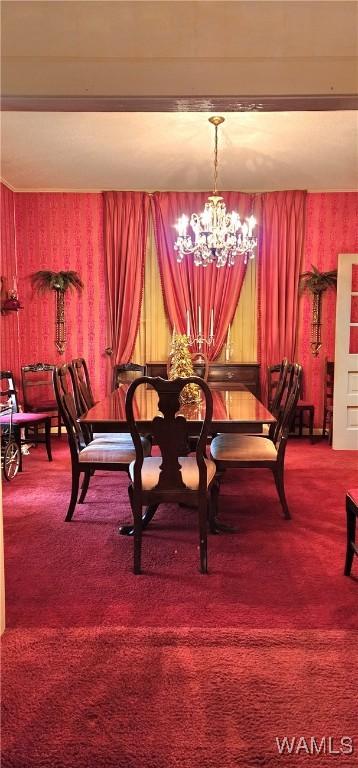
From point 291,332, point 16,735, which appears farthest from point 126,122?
point 16,735

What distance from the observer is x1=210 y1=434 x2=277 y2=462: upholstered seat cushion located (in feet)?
10.5

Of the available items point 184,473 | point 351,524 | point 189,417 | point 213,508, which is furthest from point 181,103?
point 213,508

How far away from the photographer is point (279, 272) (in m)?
5.79

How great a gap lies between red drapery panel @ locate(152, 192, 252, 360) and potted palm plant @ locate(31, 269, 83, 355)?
100 centimetres

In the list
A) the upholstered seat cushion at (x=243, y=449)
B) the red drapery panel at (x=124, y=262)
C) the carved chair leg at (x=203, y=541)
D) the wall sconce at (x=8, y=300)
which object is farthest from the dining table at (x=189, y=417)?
the red drapery panel at (x=124, y=262)

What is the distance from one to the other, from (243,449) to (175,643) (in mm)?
1458

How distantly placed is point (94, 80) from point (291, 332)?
4324 mm

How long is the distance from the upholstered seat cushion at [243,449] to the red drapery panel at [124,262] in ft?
8.72

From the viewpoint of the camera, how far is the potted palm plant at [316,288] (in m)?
5.65

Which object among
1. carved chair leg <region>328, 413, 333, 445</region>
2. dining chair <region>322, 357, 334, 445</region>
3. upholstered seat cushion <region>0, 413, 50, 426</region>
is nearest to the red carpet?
upholstered seat cushion <region>0, 413, 50, 426</region>

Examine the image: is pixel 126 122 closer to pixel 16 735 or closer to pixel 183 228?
pixel 183 228

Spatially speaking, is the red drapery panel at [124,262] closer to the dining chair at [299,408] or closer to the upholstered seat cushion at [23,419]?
the upholstered seat cushion at [23,419]

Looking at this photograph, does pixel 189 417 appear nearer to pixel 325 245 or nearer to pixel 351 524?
pixel 351 524

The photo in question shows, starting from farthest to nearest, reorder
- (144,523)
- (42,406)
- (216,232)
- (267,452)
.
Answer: (42,406) < (216,232) < (267,452) < (144,523)
